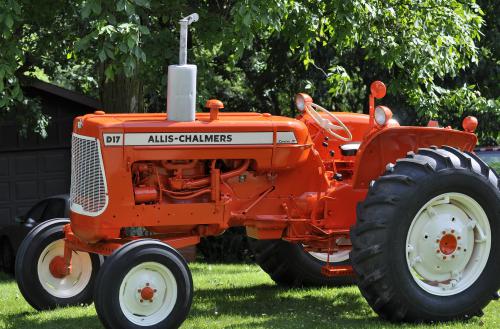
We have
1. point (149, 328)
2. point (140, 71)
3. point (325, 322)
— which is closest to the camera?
point (149, 328)

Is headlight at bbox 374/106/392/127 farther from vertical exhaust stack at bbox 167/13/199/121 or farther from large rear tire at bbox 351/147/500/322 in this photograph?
vertical exhaust stack at bbox 167/13/199/121

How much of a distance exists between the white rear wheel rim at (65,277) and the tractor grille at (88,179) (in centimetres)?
81

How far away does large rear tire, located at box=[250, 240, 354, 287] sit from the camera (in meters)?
9.29

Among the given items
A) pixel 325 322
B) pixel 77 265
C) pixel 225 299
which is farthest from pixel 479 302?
pixel 77 265

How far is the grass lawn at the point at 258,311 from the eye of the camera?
754 cm

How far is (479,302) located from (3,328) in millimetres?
3694

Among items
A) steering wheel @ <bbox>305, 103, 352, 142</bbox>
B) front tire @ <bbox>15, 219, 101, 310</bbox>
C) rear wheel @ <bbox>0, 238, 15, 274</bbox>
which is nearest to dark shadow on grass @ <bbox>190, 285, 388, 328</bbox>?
front tire @ <bbox>15, 219, 101, 310</bbox>

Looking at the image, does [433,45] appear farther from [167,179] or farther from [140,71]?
[167,179]

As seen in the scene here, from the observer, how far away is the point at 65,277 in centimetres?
854

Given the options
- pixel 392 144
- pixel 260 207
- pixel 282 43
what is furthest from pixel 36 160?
pixel 392 144

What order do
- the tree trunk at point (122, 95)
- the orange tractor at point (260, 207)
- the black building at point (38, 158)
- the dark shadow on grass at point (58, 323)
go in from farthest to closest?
the black building at point (38, 158) < the tree trunk at point (122, 95) < the dark shadow on grass at point (58, 323) < the orange tractor at point (260, 207)

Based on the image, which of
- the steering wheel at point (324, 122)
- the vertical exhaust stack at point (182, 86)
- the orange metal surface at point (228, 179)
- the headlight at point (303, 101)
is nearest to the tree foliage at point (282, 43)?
the headlight at point (303, 101)

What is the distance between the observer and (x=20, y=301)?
9328mm

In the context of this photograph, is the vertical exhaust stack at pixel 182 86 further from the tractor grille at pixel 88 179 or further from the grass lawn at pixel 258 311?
the grass lawn at pixel 258 311
